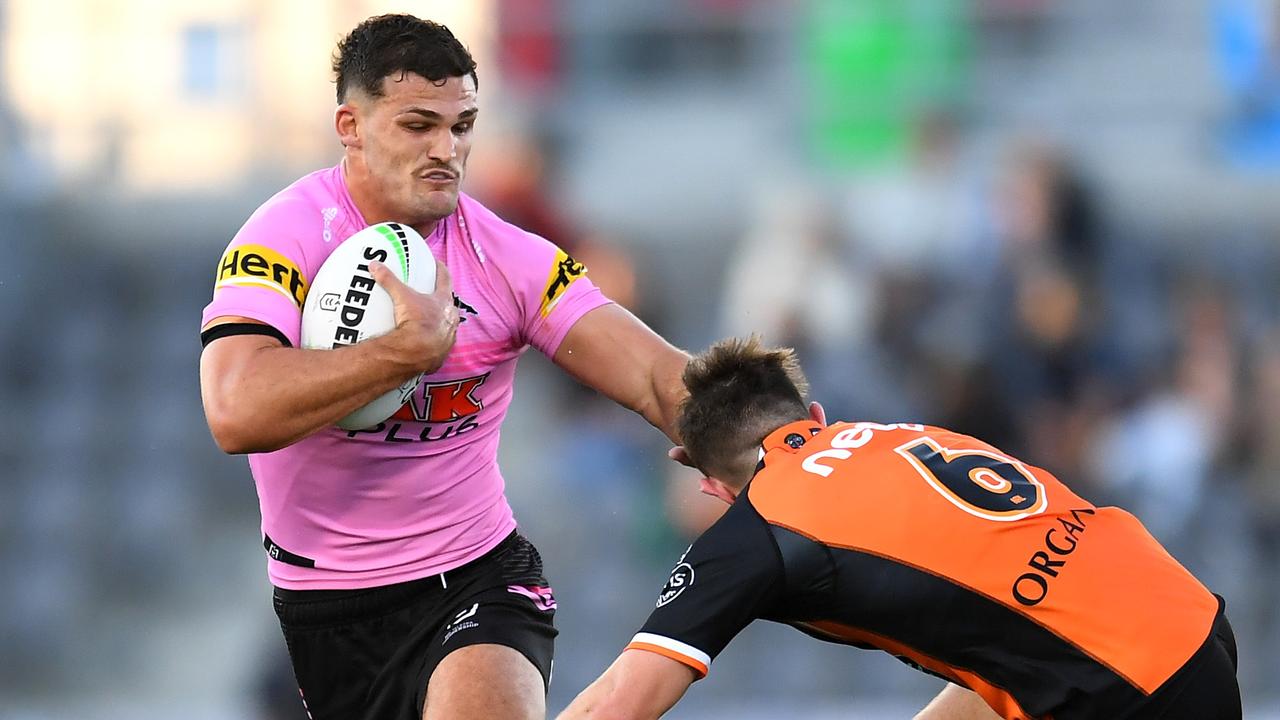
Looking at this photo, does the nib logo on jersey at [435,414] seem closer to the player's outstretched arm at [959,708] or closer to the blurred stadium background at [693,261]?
the player's outstretched arm at [959,708]

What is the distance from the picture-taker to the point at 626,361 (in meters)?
5.45

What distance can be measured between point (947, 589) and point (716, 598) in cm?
59

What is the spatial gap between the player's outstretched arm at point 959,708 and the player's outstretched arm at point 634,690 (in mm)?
1318

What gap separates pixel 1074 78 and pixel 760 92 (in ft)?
7.48

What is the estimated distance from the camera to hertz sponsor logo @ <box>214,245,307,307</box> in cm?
486

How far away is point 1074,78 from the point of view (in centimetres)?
1306

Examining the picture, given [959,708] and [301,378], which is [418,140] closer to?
[301,378]

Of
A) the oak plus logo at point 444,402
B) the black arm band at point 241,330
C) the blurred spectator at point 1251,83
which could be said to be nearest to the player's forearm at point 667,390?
the oak plus logo at point 444,402

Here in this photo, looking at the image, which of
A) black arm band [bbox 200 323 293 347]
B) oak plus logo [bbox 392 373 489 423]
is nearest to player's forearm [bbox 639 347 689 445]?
oak plus logo [bbox 392 373 489 423]

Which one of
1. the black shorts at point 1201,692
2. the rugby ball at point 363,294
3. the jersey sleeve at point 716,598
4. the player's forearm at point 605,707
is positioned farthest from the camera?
the rugby ball at point 363,294

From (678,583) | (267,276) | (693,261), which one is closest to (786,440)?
(678,583)

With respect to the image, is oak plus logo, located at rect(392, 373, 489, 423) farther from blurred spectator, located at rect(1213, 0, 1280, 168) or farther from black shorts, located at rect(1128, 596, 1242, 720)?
blurred spectator, located at rect(1213, 0, 1280, 168)

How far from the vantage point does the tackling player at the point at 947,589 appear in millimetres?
4453

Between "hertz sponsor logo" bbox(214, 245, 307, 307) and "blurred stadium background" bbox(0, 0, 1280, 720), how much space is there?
4.74 m
